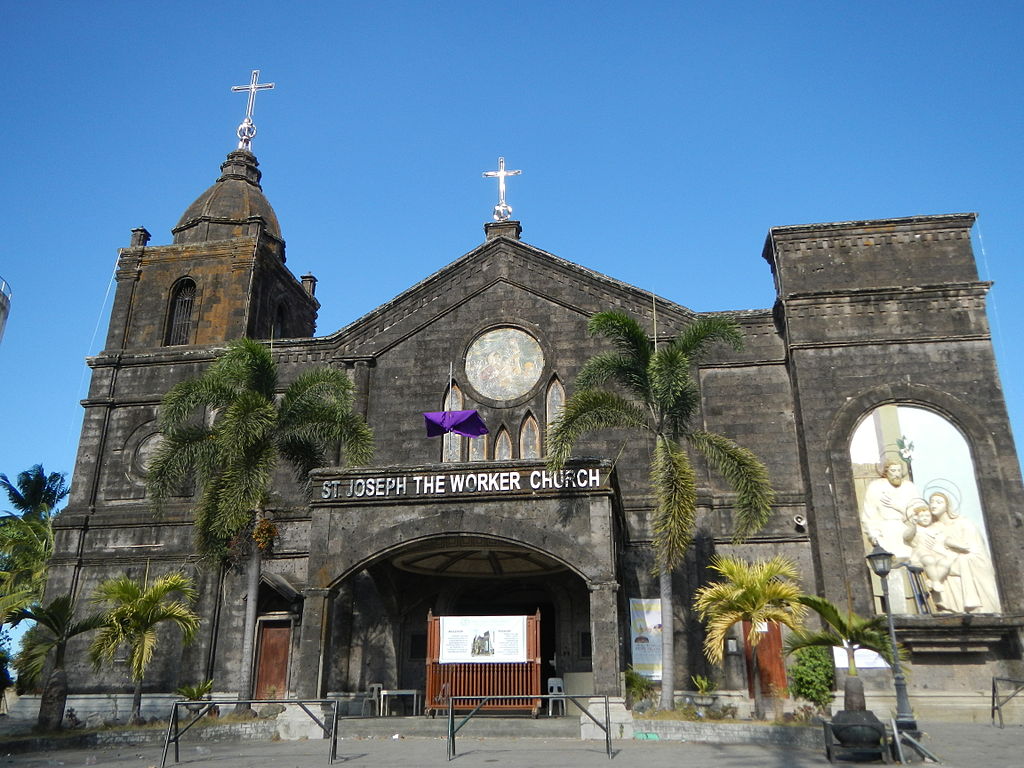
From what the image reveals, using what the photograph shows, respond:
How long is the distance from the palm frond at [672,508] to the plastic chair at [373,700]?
781 cm

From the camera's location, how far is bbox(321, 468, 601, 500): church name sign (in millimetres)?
18547

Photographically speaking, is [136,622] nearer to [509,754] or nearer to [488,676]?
[488,676]

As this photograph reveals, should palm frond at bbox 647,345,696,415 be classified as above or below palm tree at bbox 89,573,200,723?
above

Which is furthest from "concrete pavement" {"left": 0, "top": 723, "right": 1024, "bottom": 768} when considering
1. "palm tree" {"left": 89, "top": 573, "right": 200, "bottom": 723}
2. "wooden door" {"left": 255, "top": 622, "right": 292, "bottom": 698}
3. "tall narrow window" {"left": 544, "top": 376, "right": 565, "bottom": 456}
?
"tall narrow window" {"left": 544, "top": 376, "right": 565, "bottom": 456}

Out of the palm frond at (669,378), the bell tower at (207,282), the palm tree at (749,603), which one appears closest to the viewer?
the palm tree at (749,603)

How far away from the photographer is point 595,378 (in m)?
20.2

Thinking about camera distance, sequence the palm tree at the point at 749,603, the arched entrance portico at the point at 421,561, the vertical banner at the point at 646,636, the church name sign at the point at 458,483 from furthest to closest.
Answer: the vertical banner at the point at 646,636 → the church name sign at the point at 458,483 → the arched entrance portico at the point at 421,561 → the palm tree at the point at 749,603

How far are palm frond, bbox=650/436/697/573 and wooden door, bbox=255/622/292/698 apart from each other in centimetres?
1048

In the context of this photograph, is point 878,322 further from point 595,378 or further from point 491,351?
point 491,351

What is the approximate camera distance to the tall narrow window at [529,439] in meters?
24.0

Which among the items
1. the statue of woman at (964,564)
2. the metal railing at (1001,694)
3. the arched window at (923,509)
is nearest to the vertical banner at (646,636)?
the arched window at (923,509)

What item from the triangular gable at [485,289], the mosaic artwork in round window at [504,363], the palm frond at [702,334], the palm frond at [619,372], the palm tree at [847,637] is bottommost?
the palm tree at [847,637]

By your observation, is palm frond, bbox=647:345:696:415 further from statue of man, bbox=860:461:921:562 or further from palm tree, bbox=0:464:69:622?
palm tree, bbox=0:464:69:622

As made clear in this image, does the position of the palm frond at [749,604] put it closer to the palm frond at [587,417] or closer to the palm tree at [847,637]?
the palm tree at [847,637]
